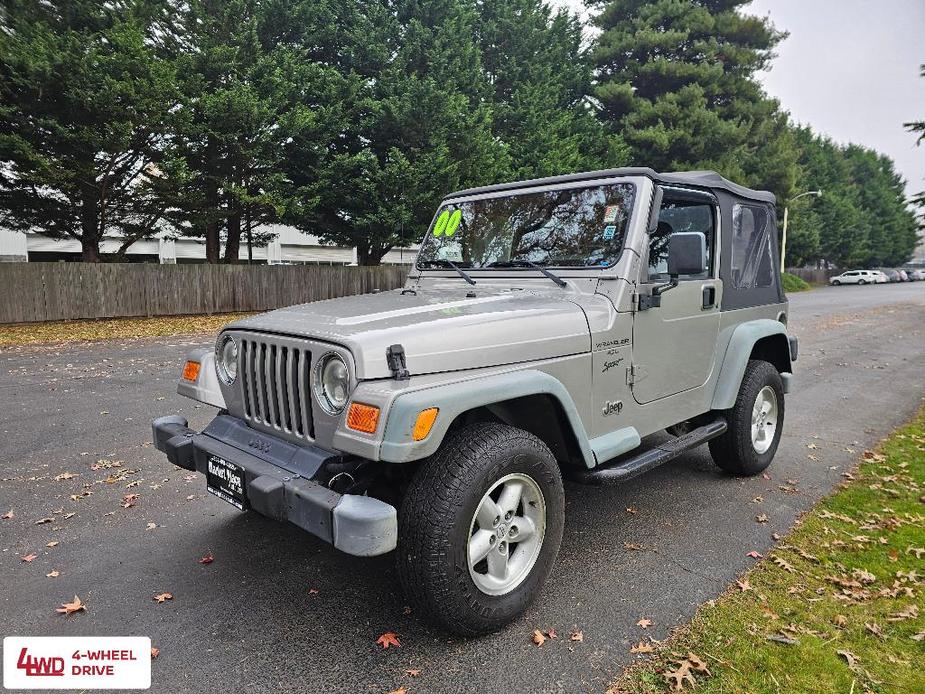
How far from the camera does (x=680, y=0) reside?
99.8 ft

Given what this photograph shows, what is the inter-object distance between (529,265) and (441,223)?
3.51ft

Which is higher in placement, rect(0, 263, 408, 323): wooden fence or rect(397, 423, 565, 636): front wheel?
rect(0, 263, 408, 323): wooden fence

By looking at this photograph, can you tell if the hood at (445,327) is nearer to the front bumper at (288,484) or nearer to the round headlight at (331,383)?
→ the round headlight at (331,383)

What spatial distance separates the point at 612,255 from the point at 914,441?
14.9 feet

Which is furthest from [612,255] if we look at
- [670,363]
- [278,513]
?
[278,513]

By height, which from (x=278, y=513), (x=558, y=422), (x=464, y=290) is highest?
(x=464, y=290)

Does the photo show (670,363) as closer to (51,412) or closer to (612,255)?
(612,255)

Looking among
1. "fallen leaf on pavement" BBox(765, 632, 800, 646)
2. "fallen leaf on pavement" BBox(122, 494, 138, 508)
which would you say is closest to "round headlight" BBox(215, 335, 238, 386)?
"fallen leaf on pavement" BBox(122, 494, 138, 508)

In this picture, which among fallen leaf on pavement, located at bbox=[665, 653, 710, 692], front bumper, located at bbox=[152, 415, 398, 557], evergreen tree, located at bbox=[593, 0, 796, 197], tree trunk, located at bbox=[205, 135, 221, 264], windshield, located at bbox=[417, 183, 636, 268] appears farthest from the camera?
evergreen tree, located at bbox=[593, 0, 796, 197]

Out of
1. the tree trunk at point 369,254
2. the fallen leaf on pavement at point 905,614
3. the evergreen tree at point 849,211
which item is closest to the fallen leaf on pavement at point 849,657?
the fallen leaf on pavement at point 905,614

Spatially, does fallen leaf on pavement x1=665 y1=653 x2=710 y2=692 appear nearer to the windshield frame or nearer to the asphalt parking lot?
the asphalt parking lot

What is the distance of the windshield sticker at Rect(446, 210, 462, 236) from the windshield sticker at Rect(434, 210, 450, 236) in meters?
0.05

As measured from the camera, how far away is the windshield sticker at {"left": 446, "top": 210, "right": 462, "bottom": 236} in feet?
14.7

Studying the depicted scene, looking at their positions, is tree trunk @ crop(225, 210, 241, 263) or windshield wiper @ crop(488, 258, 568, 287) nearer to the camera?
windshield wiper @ crop(488, 258, 568, 287)
